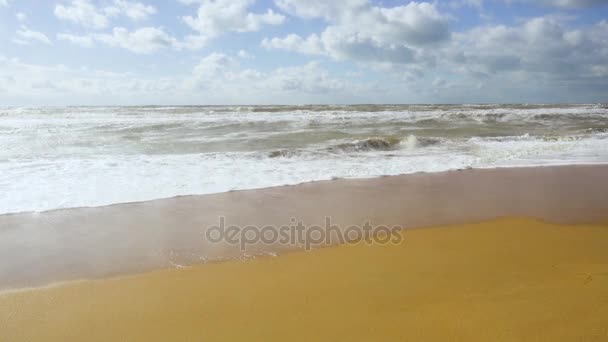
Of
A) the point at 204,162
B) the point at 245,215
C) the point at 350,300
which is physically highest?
the point at 204,162

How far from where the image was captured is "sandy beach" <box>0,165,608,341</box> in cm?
219

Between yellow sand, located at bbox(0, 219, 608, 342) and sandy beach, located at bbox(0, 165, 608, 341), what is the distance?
0.4 inches

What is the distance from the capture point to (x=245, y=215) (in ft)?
14.1

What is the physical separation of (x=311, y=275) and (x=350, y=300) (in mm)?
467

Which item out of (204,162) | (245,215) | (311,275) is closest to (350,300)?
(311,275)

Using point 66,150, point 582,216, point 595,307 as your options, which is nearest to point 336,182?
point 582,216

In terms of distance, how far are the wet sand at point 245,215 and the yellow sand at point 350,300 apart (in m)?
→ 0.34

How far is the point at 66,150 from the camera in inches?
384

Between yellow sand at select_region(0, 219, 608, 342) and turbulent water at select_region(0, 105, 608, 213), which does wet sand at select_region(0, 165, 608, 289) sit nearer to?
yellow sand at select_region(0, 219, 608, 342)

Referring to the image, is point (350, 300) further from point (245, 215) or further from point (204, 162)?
point (204, 162)

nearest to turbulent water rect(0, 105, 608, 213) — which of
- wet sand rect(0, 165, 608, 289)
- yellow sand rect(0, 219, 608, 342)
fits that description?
wet sand rect(0, 165, 608, 289)

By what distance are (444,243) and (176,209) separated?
296 centimetres

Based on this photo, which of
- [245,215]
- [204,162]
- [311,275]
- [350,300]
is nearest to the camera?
[350,300]

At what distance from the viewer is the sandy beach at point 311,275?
7.18 ft
